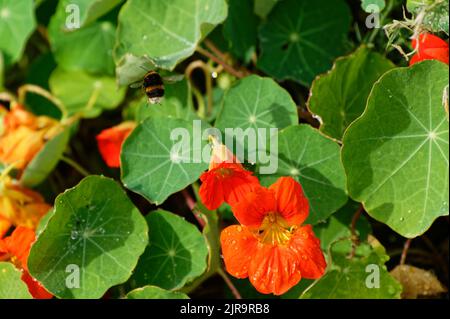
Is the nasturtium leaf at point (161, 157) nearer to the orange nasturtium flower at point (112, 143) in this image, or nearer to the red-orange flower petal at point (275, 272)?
the orange nasturtium flower at point (112, 143)

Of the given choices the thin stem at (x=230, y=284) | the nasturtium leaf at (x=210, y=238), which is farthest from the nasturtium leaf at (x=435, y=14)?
the thin stem at (x=230, y=284)

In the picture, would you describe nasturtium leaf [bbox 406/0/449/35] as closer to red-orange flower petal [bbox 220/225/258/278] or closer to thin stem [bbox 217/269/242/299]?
red-orange flower petal [bbox 220/225/258/278]

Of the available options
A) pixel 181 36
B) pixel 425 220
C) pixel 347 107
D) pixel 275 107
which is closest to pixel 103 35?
pixel 181 36

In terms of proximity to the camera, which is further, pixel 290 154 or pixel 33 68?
pixel 33 68

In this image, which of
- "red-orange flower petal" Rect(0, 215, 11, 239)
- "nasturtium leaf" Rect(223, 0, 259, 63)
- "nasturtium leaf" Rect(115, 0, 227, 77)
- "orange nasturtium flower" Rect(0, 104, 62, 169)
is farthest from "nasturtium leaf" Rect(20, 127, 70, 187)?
"nasturtium leaf" Rect(223, 0, 259, 63)

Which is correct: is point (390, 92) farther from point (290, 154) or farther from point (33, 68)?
point (33, 68)
